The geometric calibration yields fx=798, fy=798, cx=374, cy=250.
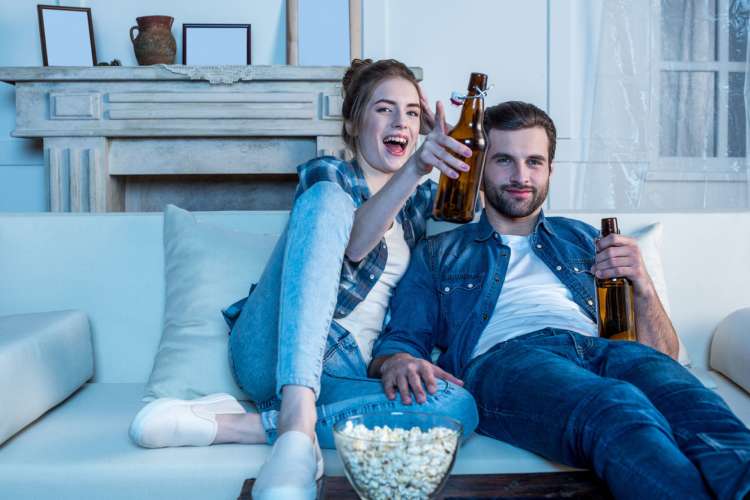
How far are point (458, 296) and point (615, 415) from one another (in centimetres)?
60

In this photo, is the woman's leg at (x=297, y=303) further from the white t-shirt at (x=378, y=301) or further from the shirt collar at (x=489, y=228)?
the shirt collar at (x=489, y=228)

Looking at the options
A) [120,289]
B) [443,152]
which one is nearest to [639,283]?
[443,152]

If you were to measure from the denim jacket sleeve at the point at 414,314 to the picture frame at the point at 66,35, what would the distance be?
8.05 feet

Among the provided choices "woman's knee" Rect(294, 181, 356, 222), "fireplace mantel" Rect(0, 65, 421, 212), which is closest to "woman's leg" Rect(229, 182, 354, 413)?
"woman's knee" Rect(294, 181, 356, 222)

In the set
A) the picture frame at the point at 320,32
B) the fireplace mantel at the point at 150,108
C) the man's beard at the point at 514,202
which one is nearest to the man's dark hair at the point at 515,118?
the man's beard at the point at 514,202

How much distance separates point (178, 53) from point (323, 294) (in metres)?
2.65

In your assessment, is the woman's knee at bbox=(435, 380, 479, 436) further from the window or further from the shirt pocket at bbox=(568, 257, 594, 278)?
the window

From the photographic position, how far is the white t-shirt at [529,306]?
1.55 metres

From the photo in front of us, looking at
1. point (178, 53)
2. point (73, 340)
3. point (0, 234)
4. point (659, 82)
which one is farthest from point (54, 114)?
point (659, 82)

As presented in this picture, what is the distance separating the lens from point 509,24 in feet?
12.4

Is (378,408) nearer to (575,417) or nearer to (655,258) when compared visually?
(575,417)

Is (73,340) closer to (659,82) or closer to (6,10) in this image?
(6,10)

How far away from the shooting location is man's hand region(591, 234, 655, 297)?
1.48 meters

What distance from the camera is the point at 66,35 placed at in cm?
356
